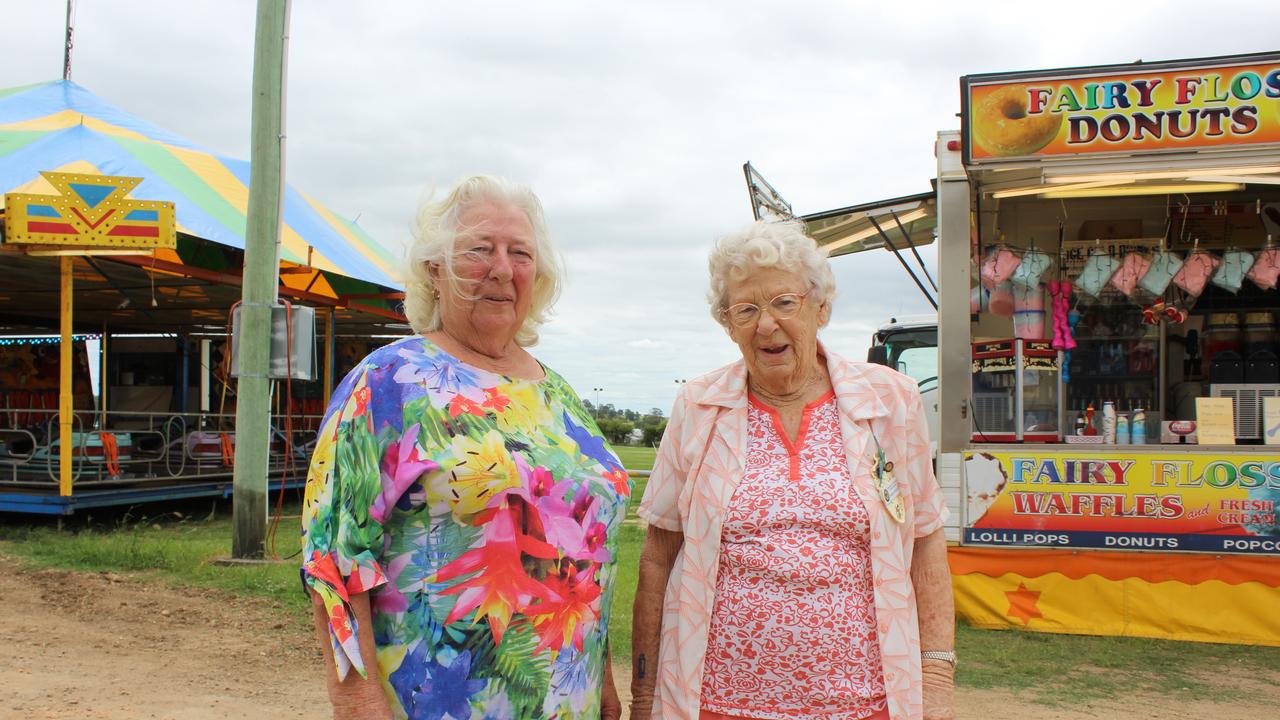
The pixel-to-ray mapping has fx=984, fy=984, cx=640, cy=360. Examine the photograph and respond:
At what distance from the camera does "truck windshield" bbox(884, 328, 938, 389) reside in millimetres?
9867

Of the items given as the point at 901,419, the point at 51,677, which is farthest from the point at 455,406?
the point at 51,677

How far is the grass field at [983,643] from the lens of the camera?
206 inches

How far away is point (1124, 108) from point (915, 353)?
448cm

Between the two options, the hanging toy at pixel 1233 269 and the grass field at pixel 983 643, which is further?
the hanging toy at pixel 1233 269

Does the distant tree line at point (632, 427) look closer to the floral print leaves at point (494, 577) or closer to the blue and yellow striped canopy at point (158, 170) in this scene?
the blue and yellow striped canopy at point (158, 170)

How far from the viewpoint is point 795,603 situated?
218 cm

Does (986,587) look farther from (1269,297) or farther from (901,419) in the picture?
(901,419)

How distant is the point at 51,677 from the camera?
16.4 feet

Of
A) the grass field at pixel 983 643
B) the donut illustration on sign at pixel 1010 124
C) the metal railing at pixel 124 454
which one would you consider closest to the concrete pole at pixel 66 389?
the metal railing at pixel 124 454

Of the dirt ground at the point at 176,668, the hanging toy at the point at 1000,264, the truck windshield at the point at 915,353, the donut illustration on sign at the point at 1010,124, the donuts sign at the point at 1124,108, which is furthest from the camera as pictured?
the truck windshield at the point at 915,353

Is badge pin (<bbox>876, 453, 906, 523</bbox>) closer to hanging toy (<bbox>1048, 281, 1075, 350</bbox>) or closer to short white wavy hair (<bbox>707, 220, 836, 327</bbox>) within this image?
short white wavy hair (<bbox>707, 220, 836, 327</bbox>)

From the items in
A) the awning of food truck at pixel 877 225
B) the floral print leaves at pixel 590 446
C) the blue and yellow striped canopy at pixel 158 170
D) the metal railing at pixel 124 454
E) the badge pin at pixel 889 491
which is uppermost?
the blue and yellow striped canopy at pixel 158 170

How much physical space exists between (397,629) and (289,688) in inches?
138

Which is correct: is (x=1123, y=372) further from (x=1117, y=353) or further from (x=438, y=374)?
(x=438, y=374)
